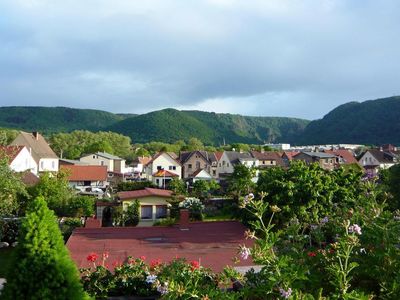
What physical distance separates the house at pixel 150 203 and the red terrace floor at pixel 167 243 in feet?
45.5

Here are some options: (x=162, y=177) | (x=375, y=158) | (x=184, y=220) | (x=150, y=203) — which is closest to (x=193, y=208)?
(x=150, y=203)

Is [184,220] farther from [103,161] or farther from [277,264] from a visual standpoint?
[103,161]

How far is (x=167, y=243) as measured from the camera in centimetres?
1756

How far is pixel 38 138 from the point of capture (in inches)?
2534

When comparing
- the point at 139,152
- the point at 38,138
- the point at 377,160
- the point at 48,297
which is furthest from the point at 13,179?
the point at 139,152

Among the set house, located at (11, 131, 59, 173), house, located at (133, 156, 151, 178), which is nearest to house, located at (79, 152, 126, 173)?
house, located at (133, 156, 151, 178)

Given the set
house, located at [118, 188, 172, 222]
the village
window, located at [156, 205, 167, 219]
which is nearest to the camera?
the village

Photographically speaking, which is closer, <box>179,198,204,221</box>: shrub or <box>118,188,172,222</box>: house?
<box>118,188,172,222</box>: house

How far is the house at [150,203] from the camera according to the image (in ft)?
116

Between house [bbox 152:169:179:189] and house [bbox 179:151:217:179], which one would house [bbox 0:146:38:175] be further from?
house [bbox 179:151:217:179]

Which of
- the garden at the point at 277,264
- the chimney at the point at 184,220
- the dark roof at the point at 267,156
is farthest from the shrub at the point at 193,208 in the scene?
the dark roof at the point at 267,156

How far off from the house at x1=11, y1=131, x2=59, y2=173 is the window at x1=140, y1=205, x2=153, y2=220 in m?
24.9

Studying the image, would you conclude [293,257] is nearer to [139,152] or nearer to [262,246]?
[262,246]

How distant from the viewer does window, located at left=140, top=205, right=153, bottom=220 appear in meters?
35.8
